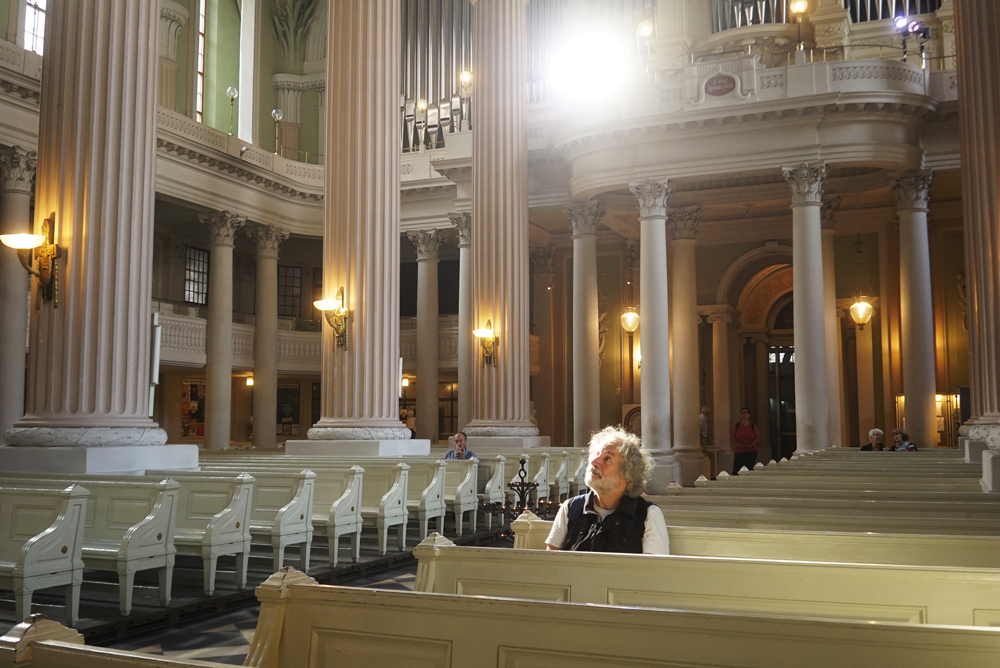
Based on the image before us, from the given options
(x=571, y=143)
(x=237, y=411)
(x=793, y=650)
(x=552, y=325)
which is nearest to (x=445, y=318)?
(x=552, y=325)

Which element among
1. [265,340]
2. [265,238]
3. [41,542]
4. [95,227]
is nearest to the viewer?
[41,542]

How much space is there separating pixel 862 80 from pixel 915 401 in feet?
20.8

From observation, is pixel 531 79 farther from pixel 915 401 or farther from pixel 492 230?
pixel 915 401

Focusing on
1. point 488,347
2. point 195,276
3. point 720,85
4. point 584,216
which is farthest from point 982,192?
point 195,276

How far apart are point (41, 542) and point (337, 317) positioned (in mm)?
7987

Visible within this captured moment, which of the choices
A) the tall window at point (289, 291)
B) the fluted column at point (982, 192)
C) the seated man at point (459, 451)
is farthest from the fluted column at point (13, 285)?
the fluted column at point (982, 192)

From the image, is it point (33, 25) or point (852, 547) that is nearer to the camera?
point (852, 547)

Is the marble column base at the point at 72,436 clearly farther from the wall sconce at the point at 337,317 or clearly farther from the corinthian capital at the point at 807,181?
the corinthian capital at the point at 807,181

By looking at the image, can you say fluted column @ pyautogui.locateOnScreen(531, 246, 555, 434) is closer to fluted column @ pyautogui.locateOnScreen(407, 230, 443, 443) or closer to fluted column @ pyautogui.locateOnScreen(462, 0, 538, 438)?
fluted column @ pyautogui.locateOnScreen(407, 230, 443, 443)

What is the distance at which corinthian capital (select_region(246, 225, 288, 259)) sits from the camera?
24766 millimetres

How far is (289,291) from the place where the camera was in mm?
29141

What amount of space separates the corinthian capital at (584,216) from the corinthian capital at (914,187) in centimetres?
634

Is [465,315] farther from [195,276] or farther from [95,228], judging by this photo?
[95,228]

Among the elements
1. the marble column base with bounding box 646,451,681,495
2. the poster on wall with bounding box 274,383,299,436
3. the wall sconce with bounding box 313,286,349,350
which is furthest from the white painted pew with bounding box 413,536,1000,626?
the poster on wall with bounding box 274,383,299,436
